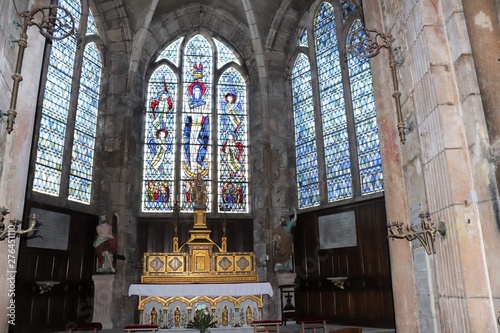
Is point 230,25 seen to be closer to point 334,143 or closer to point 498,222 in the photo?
point 334,143

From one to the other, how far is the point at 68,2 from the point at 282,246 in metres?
8.23

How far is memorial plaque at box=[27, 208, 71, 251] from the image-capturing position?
29.6 ft

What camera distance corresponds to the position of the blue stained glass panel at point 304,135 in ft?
39.0

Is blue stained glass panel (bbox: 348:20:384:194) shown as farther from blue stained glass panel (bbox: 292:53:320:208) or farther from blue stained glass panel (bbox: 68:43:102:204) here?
blue stained glass panel (bbox: 68:43:102:204)

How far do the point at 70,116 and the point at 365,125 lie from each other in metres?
7.27

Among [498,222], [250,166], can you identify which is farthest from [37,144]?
[498,222]

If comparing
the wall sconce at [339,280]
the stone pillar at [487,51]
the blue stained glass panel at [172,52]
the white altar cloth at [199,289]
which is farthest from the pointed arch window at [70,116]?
the stone pillar at [487,51]

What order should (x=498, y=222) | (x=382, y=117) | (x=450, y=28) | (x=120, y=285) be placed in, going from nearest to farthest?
(x=498, y=222), (x=450, y=28), (x=382, y=117), (x=120, y=285)

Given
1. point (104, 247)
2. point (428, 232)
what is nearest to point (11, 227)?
point (428, 232)

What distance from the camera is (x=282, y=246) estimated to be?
36.4 feet

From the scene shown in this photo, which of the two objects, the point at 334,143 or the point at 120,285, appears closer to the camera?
the point at 120,285

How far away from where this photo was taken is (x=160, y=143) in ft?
42.0

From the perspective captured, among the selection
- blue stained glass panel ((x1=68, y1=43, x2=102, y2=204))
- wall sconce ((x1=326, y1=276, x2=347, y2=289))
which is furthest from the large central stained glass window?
wall sconce ((x1=326, y1=276, x2=347, y2=289))

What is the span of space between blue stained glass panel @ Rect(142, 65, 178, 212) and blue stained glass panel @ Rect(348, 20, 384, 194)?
17.7ft
